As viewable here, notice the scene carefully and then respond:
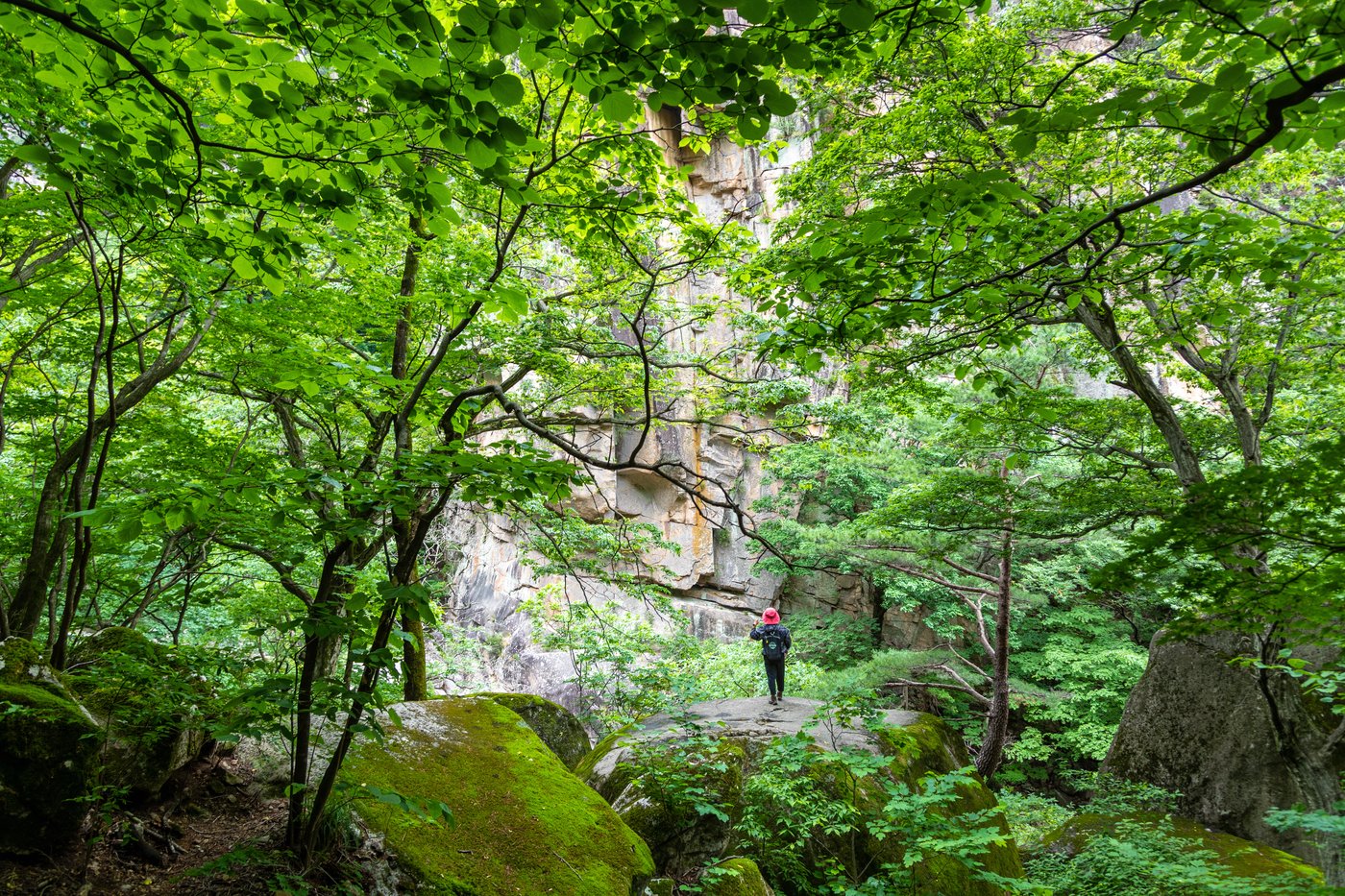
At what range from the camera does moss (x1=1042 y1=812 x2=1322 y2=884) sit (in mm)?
5355

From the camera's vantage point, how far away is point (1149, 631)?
12.8 meters

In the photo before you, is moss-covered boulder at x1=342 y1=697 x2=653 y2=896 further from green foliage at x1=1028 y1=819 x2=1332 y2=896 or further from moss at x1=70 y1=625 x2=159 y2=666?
green foliage at x1=1028 y1=819 x2=1332 y2=896

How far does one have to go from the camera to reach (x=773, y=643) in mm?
7371

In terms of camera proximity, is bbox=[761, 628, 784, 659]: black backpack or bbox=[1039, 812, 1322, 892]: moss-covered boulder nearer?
bbox=[1039, 812, 1322, 892]: moss-covered boulder

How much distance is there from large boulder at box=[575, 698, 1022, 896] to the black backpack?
138 cm

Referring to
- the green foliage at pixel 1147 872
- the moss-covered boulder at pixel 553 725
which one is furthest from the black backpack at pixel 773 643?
the green foliage at pixel 1147 872

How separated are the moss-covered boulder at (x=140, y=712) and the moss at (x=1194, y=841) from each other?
688 cm

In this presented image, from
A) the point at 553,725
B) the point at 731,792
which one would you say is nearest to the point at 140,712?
the point at 731,792

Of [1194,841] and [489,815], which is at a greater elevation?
[489,815]

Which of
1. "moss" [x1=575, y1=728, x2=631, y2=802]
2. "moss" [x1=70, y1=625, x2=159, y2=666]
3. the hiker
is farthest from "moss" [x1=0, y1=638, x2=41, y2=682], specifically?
the hiker

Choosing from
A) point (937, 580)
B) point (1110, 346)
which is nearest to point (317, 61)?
point (1110, 346)

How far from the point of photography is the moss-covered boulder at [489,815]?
9.34ft

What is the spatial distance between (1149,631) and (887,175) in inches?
467

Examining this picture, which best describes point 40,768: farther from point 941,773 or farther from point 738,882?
point 941,773
